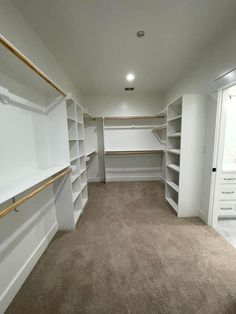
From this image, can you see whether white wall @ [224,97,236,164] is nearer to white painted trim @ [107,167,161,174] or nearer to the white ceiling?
the white ceiling

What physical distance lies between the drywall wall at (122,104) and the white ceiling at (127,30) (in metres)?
1.40

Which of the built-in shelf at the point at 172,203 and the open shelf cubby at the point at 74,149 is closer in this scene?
the open shelf cubby at the point at 74,149

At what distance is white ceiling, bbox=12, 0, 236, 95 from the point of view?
136 cm

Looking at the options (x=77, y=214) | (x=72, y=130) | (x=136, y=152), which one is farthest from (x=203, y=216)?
(x=72, y=130)

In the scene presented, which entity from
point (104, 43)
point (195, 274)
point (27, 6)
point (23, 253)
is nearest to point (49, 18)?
point (27, 6)

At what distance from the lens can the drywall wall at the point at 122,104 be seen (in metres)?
4.09

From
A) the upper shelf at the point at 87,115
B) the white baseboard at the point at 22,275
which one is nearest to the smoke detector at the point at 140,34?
the upper shelf at the point at 87,115

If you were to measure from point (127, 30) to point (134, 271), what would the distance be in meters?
2.73

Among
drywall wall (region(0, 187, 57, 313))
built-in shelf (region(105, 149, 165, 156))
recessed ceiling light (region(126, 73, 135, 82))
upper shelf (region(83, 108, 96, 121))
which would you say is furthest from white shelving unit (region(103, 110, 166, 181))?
drywall wall (region(0, 187, 57, 313))

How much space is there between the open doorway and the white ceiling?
818 millimetres

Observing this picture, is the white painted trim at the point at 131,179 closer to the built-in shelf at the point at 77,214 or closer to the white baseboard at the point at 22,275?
the built-in shelf at the point at 77,214

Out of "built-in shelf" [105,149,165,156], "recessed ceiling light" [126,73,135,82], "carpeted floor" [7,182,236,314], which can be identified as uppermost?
"recessed ceiling light" [126,73,135,82]

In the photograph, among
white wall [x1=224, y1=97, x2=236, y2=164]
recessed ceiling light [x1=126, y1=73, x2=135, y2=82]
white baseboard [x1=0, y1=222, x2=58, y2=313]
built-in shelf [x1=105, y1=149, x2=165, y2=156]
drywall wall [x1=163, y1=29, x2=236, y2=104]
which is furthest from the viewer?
built-in shelf [x1=105, y1=149, x2=165, y2=156]

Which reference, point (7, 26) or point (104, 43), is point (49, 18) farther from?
point (104, 43)
